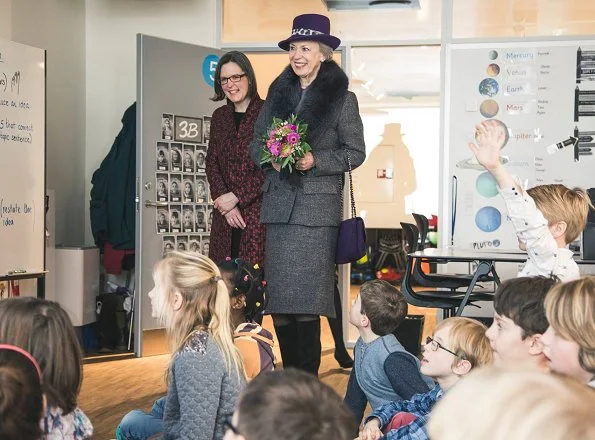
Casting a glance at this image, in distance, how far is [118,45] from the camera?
23.1 ft

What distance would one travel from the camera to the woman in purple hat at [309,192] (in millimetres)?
3773

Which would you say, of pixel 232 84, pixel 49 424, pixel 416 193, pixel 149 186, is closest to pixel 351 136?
pixel 232 84

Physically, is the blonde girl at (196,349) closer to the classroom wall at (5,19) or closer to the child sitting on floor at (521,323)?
the child sitting on floor at (521,323)

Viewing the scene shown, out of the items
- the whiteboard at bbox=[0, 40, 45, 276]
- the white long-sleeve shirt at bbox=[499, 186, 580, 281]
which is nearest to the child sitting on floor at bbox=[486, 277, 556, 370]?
the white long-sleeve shirt at bbox=[499, 186, 580, 281]

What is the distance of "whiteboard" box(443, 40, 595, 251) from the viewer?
6.49 m

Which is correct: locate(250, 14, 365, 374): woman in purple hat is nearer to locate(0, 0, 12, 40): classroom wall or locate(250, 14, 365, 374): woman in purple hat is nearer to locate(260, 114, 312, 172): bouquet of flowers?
locate(260, 114, 312, 172): bouquet of flowers

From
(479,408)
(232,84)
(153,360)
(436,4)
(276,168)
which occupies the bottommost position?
(153,360)

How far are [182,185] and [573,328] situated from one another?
15.6ft

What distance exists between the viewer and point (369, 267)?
11938 millimetres

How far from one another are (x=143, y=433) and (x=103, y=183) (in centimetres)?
356

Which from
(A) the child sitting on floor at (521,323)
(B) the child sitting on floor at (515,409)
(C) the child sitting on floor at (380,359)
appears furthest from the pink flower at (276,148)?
(B) the child sitting on floor at (515,409)

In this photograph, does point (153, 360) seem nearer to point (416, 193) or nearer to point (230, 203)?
point (230, 203)

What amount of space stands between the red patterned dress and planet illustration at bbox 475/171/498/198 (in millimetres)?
2873

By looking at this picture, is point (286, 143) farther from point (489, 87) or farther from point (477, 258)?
point (489, 87)
